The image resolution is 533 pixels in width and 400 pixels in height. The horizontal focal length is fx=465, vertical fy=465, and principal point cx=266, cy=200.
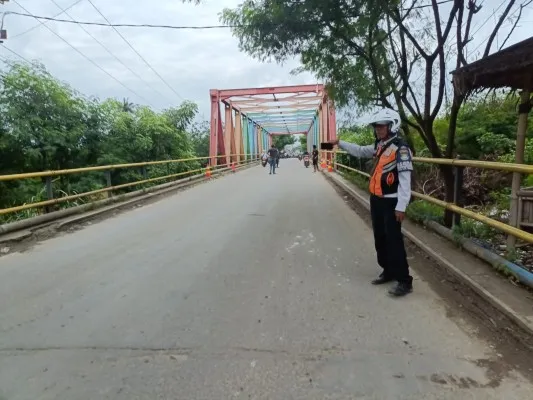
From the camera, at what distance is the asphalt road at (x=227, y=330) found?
2.70 metres

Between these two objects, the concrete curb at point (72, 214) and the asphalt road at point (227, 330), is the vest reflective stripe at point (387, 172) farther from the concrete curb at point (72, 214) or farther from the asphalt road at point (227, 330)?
the concrete curb at point (72, 214)

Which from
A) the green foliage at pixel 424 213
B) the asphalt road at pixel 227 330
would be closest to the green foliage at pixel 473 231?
the green foliage at pixel 424 213

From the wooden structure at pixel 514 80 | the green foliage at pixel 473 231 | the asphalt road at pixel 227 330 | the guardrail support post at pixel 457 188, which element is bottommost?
the asphalt road at pixel 227 330

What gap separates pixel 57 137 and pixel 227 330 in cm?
1147

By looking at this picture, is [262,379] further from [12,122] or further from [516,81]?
[12,122]

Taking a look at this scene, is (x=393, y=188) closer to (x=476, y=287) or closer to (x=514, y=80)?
(x=476, y=287)

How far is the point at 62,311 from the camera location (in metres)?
3.89

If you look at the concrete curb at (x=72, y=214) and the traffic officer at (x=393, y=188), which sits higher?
the traffic officer at (x=393, y=188)

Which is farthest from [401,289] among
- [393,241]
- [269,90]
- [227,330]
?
[269,90]

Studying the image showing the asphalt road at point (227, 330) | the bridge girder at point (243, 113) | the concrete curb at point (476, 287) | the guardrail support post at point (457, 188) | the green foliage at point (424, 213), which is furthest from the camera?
the bridge girder at point (243, 113)

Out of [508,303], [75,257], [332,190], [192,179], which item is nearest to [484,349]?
[508,303]

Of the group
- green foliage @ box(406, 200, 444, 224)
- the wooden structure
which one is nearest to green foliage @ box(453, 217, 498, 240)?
the wooden structure

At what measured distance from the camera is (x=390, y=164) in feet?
13.8

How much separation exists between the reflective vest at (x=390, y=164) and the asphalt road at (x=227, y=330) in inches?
38.0
